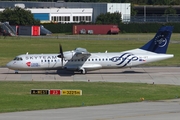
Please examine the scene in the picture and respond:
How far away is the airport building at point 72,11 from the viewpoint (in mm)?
155875

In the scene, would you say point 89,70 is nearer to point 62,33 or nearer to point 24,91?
point 24,91

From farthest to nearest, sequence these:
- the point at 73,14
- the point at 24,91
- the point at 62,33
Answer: the point at 73,14, the point at 62,33, the point at 24,91

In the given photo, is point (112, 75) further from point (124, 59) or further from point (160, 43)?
point (160, 43)

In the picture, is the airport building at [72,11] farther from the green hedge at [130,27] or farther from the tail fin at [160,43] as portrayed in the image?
the tail fin at [160,43]

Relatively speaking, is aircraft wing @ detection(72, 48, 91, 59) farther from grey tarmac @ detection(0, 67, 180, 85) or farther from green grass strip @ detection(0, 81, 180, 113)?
green grass strip @ detection(0, 81, 180, 113)

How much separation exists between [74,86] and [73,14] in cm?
11598

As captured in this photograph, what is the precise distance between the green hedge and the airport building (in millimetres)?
18192

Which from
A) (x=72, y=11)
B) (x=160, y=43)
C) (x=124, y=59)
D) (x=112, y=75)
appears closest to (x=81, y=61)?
(x=112, y=75)

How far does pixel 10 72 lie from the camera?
5453cm

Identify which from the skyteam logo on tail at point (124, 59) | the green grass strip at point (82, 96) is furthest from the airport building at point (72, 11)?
the green grass strip at point (82, 96)

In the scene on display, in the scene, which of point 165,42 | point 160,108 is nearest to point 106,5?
point 165,42

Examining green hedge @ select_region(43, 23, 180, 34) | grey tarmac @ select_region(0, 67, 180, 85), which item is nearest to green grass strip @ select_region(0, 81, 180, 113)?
grey tarmac @ select_region(0, 67, 180, 85)

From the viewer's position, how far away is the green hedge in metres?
136

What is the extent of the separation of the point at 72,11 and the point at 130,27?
83.7 ft
